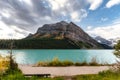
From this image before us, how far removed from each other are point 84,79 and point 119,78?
196cm

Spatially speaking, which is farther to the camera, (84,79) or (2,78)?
(84,79)

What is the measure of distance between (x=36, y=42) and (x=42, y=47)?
9479 millimetres

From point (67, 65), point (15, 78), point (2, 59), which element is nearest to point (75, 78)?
point (15, 78)

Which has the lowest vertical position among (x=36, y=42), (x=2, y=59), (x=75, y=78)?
(x=75, y=78)

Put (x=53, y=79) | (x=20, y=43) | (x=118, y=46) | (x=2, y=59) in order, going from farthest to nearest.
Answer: (x=20, y=43) < (x=118, y=46) < (x=2, y=59) < (x=53, y=79)

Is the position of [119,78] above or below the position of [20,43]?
below

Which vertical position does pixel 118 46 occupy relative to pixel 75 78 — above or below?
above

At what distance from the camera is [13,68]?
1473 cm

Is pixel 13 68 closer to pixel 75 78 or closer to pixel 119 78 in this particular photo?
pixel 75 78

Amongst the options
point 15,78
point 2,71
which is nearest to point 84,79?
point 15,78

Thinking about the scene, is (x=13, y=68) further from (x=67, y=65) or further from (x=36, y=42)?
(x=36, y=42)

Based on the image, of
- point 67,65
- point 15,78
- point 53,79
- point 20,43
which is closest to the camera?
point 15,78

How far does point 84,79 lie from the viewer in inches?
506

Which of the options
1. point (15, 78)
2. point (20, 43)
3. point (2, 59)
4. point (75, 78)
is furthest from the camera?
point (20, 43)
